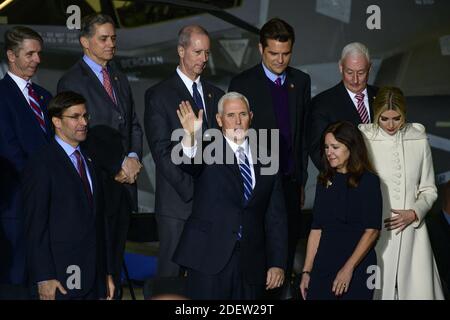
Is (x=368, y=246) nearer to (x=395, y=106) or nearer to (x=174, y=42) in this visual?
(x=395, y=106)

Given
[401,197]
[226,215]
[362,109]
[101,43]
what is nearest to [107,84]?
[101,43]

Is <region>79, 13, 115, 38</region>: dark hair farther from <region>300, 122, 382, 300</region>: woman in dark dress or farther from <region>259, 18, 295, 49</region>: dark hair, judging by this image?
<region>300, 122, 382, 300</region>: woman in dark dress

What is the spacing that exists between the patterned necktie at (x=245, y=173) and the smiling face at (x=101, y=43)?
105 cm

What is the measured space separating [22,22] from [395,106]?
2633mm

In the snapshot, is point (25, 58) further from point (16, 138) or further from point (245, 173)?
point (245, 173)

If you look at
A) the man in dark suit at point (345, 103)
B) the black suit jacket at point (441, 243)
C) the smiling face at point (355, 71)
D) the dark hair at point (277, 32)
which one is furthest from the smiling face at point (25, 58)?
the black suit jacket at point (441, 243)

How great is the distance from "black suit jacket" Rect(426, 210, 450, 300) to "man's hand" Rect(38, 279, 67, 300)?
2539 mm

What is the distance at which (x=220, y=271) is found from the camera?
17.0 feet

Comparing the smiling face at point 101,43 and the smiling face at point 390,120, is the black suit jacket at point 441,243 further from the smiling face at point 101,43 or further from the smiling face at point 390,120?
the smiling face at point 101,43

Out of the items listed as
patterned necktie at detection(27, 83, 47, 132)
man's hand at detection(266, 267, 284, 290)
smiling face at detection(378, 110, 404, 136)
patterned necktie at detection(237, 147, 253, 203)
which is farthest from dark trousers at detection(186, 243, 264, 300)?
patterned necktie at detection(27, 83, 47, 132)

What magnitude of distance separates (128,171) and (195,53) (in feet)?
2.36

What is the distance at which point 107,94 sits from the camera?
5789mm

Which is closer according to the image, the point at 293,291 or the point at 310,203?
the point at 293,291

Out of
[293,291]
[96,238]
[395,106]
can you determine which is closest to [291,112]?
[395,106]
